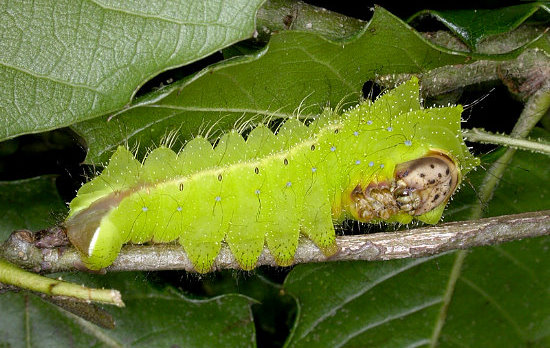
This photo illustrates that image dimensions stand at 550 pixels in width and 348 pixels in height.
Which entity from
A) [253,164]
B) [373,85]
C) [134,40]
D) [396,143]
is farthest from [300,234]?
[134,40]

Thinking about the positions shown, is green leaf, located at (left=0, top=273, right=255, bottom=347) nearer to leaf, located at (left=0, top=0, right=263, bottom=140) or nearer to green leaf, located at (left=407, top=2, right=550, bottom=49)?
leaf, located at (left=0, top=0, right=263, bottom=140)

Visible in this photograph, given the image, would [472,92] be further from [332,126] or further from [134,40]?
[134,40]

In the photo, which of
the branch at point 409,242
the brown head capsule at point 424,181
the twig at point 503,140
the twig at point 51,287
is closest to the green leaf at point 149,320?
the branch at point 409,242

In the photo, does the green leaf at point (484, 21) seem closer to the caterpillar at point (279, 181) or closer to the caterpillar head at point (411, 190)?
the caterpillar at point (279, 181)

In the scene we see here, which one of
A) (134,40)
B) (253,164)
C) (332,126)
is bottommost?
(253,164)

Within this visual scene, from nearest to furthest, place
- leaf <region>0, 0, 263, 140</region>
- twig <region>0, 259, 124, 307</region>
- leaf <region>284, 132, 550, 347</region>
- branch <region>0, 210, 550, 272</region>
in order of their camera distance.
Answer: twig <region>0, 259, 124, 307</region> → leaf <region>0, 0, 263, 140</region> → branch <region>0, 210, 550, 272</region> → leaf <region>284, 132, 550, 347</region>

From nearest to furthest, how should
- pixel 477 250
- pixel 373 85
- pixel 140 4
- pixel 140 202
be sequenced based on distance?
pixel 140 4
pixel 140 202
pixel 373 85
pixel 477 250

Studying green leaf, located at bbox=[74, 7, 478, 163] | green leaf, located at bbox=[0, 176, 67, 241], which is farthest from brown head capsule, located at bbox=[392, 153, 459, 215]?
green leaf, located at bbox=[0, 176, 67, 241]
